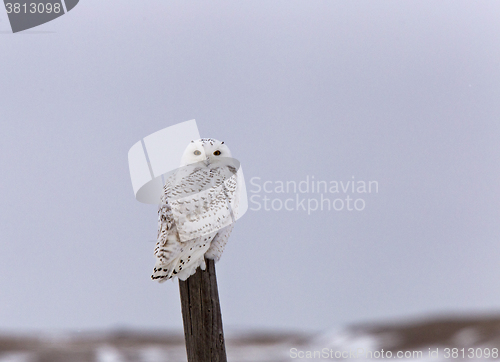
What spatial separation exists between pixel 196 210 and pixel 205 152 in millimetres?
475

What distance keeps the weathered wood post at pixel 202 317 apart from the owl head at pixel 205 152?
2.33 ft

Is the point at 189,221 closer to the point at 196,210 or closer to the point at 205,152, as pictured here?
the point at 196,210

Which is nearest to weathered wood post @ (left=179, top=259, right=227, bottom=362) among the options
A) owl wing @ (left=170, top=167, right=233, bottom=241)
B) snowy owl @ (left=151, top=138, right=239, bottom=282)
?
snowy owl @ (left=151, top=138, right=239, bottom=282)

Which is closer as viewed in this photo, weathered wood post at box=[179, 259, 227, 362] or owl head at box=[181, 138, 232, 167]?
weathered wood post at box=[179, 259, 227, 362]

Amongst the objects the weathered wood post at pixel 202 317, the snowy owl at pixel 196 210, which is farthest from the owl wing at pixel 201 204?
the weathered wood post at pixel 202 317

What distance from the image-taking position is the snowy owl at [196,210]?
1.85 m

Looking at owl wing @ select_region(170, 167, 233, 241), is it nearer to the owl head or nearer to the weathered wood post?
the owl head

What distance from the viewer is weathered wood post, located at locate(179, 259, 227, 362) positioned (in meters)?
1.89

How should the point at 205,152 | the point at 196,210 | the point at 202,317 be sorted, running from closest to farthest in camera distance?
the point at 202,317 < the point at 196,210 < the point at 205,152

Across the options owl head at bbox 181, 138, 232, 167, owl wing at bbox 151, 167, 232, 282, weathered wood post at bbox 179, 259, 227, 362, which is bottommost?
weathered wood post at bbox 179, 259, 227, 362

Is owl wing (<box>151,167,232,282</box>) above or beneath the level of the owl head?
beneath

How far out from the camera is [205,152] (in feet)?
7.75

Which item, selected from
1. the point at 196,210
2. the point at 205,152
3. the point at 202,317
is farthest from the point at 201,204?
the point at 202,317

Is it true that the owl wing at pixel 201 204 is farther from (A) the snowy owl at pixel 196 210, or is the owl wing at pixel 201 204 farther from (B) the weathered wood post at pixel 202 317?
(B) the weathered wood post at pixel 202 317
